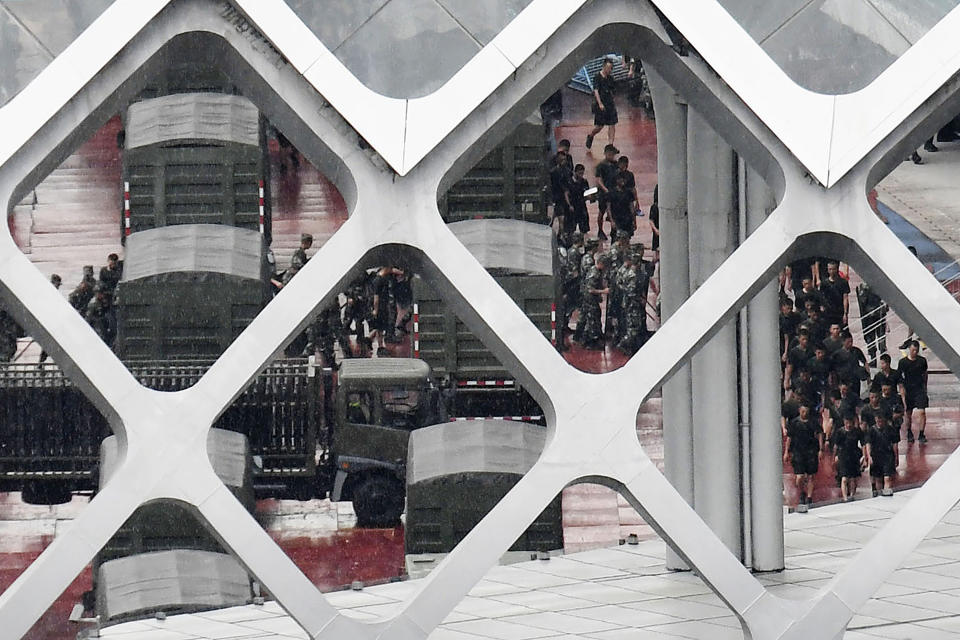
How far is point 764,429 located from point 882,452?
10.8 m

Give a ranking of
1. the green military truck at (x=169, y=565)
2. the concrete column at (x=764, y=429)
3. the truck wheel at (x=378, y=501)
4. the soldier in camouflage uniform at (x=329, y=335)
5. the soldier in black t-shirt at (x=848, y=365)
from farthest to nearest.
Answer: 1. the soldier in camouflage uniform at (x=329, y=335)
2. the soldier in black t-shirt at (x=848, y=365)
3. the truck wheel at (x=378, y=501)
4. the green military truck at (x=169, y=565)
5. the concrete column at (x=764, y=429)

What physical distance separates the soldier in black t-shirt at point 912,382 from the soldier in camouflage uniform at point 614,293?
5.76 metres

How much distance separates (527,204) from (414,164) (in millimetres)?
20083

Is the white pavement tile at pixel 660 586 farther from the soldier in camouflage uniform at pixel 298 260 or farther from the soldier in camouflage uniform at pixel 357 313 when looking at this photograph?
the soldier in camouflage uniform at pixel 357 313

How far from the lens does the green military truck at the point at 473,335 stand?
30.7 meters

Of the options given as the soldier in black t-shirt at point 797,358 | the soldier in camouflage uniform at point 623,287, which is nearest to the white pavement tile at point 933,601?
the soldier in black t-shirt at point 797,358

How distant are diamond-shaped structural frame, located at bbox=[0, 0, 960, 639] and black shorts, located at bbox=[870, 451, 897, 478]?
16.3 m

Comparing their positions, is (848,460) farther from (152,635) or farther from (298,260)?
(152,635)

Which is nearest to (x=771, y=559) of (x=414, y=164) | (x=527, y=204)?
(x=414, y=164)

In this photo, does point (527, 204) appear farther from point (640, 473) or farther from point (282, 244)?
point (640, 473)

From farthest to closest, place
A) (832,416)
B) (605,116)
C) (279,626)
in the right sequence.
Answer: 1. (605,116)
2. (832,416)
3. (279,626)

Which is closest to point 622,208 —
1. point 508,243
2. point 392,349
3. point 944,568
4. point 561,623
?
point 392,349

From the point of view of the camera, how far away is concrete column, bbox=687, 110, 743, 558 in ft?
66.9

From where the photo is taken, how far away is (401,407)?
97.7 ft
